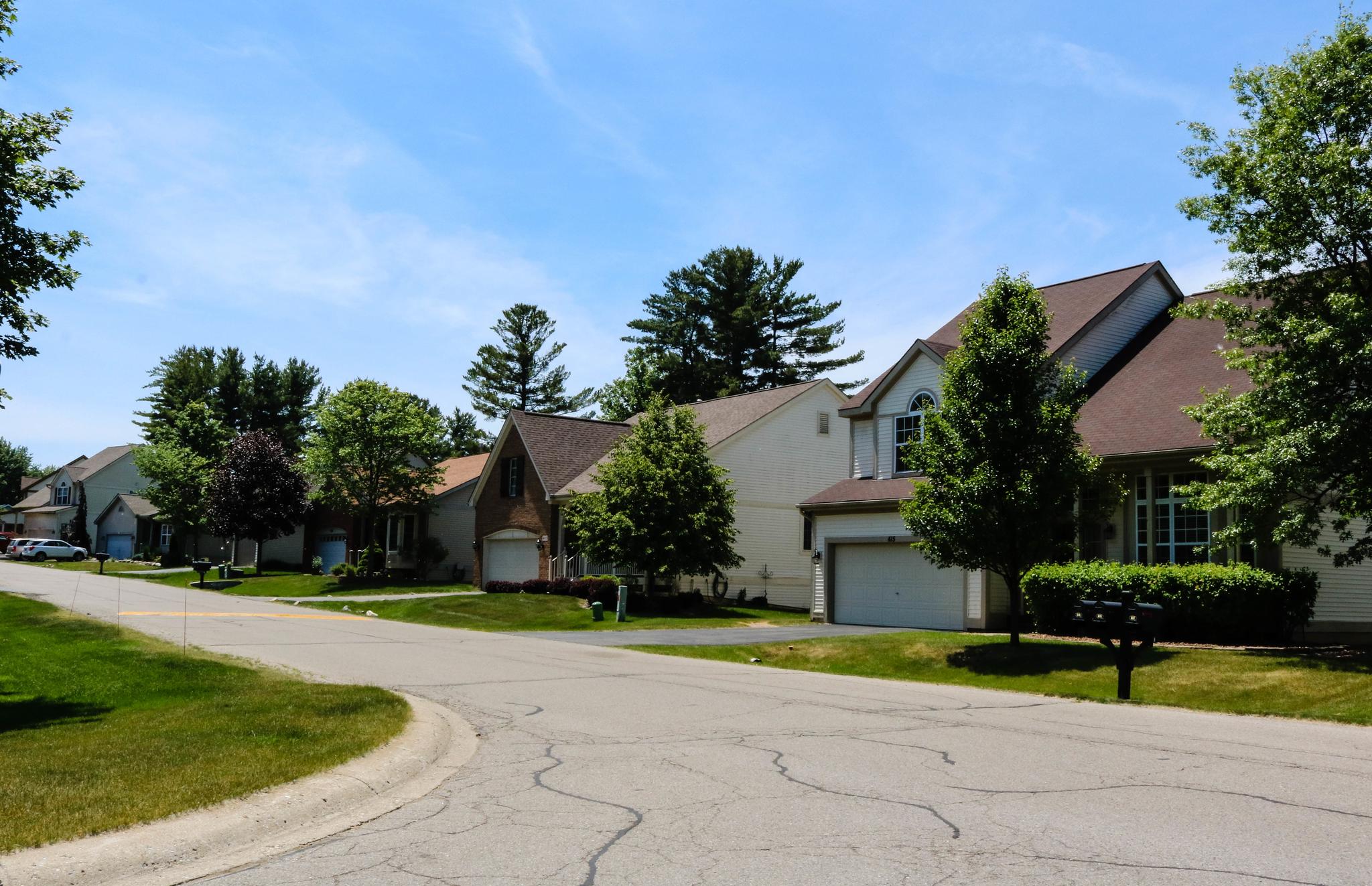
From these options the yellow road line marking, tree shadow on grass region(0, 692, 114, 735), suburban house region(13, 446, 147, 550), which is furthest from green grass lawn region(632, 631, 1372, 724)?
suburban house region(13, 446, 147, 550)

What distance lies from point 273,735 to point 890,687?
9.78 meters

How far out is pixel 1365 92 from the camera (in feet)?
58.6

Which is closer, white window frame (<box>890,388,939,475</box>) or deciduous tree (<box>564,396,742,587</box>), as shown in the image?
white window frame (<box>890,388,939,475</box>)

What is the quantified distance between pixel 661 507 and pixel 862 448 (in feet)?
22.0

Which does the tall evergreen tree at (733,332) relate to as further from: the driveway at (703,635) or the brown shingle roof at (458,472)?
the driveway at (703,635)

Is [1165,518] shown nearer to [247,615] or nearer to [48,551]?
[247,615]

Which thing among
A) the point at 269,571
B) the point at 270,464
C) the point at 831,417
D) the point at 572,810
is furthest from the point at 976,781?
the point at 269,571

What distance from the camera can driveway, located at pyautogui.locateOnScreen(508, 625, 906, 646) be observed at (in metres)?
23.9

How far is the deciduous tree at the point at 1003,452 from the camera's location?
19.8 meters

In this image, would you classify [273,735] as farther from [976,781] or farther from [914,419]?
[914,419]

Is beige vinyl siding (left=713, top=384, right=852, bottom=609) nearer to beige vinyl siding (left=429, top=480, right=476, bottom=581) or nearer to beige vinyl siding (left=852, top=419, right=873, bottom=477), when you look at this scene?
beige vinyl siding (left=852, top=419, right=873, bottom=477)

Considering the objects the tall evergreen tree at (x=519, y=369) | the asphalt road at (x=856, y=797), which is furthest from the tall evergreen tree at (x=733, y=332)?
the asphalt road at (x=856, y=797)

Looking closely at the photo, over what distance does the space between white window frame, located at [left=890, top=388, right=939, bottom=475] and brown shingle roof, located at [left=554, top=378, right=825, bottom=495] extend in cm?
947

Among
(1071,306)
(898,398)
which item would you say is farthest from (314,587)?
(1071,306)
